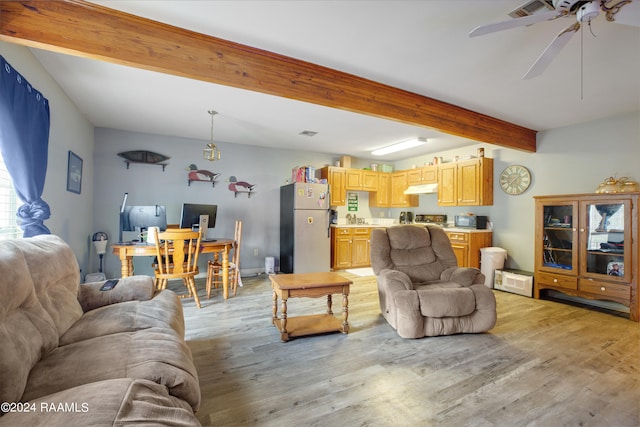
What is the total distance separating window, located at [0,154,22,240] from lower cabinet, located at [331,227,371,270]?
4.49 m

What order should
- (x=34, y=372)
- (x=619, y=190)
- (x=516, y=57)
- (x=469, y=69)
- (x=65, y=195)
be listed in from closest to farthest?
(x=34, y=372) < (x=516, y=57) < (x=469, y=69) < (x=65, y=195) < (x=619, y=190)

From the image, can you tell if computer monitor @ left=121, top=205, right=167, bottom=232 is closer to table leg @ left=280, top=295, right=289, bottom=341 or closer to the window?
the window

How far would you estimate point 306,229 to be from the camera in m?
5.29

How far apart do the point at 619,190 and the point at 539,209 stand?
81 cm

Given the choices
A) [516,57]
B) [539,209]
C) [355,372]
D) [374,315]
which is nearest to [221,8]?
[516,57]

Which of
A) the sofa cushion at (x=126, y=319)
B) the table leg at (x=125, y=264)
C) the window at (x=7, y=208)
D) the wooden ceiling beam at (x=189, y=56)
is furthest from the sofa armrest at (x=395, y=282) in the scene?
the window at (x=7, y=208)

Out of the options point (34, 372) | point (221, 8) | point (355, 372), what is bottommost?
point (355, 372)

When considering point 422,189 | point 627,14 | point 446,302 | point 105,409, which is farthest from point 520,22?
point 422,189

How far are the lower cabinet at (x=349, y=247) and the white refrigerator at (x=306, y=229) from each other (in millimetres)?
337

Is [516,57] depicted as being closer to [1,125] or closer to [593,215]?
[593,215]

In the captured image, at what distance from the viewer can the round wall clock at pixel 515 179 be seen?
180 inches

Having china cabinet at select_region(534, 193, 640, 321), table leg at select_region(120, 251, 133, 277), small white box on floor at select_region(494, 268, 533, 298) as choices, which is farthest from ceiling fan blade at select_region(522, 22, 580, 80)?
table leg at select_region(120, 251, 133, 277)

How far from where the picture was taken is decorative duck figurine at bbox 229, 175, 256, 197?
5348mm

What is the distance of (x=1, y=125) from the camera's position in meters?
1.92
